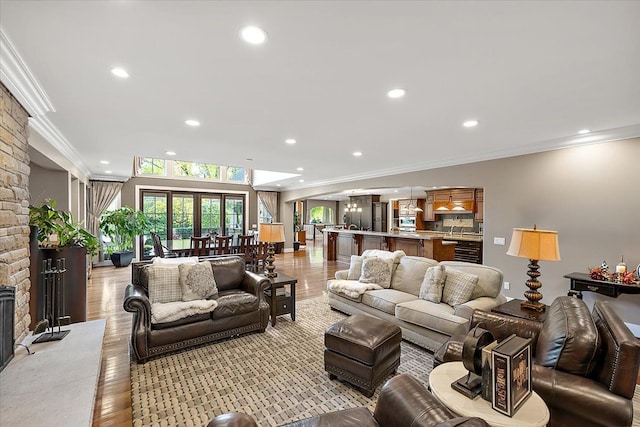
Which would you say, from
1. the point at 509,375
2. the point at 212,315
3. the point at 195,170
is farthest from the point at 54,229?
the point at 195,170

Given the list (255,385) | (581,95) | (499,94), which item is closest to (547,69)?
(499,94)

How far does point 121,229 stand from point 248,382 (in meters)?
6.86

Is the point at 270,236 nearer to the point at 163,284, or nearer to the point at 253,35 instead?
the point at 163,284

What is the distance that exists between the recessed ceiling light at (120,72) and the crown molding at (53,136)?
1642 millimetres

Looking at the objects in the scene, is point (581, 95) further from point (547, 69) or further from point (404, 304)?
point (404, 304)

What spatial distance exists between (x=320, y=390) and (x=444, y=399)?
1.30 m

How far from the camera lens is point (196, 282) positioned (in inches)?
139

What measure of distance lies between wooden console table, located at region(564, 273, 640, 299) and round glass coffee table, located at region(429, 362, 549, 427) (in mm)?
2926

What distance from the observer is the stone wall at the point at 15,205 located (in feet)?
7.25

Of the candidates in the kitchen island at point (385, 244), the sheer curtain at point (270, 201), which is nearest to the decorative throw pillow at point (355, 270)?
the kitchen island at point (385, 244)

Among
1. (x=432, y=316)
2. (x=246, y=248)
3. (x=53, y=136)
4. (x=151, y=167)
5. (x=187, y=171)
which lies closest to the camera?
(x=432, y=316)

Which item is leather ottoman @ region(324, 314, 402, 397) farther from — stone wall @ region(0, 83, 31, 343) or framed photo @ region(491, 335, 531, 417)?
stone wall @ region(0, 83, 31, 343)

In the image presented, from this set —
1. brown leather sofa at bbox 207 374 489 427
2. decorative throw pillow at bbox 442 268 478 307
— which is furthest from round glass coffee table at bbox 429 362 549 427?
decorative throw pillow at bbox 442 268 478 307

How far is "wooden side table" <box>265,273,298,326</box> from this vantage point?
12.9ft
